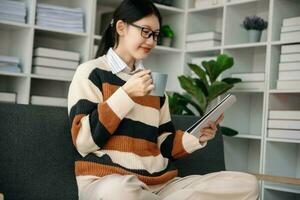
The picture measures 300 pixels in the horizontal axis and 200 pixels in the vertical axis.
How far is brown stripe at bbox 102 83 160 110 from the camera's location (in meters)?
1.84

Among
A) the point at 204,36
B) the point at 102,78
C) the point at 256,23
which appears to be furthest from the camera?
the point at 204,36

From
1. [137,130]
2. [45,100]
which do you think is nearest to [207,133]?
[137,130]

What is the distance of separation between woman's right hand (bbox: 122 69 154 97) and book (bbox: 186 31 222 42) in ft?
7.81

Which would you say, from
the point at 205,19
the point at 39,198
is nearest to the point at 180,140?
the point at 39,198

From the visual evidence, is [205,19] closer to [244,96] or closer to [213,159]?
[244,96]

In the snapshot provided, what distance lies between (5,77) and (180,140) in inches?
83.1

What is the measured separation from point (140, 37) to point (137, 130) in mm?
341

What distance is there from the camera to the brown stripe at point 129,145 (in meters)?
1.80

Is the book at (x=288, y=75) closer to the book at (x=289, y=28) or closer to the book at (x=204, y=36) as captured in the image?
the book at (x=289, y=28)

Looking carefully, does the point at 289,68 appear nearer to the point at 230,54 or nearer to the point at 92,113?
the point at 230,54

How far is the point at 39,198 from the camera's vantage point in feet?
5.91

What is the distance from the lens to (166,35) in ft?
13.7

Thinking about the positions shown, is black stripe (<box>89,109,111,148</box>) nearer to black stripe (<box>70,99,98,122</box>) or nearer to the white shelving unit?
black stripe (<box>70,99,98,122</box>)

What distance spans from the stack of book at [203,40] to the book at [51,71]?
103 centimetres
